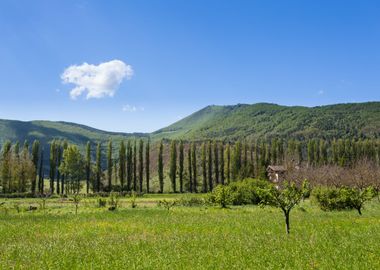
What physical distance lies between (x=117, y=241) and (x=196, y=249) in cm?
531

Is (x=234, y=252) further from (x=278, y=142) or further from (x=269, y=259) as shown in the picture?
(x=278, y=142)

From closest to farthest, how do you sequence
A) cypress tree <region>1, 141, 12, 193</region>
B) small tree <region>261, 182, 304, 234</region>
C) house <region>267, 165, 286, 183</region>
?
small tree <region>261, 182, 304, 234</region> → cypress tree <region>1, 141, 12, 193</region> → house <region>267, 165, 286, 183</region>

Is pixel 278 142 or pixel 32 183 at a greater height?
pixel 278 142

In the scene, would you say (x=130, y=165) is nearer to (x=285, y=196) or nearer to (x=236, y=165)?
(x=236, y=165)

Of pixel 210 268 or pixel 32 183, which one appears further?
pixel 32 183

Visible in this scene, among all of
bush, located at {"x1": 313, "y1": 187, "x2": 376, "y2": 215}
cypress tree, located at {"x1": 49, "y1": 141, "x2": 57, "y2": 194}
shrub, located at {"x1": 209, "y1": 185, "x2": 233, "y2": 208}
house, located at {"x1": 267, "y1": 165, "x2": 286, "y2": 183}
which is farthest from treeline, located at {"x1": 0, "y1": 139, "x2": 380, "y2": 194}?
bush, located at {"x1": 313, "y1": 187, "x2": 376, "y2": 215}

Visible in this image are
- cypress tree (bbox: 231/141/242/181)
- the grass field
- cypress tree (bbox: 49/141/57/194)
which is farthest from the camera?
cypress tree (bbox: 231/141/242/181)

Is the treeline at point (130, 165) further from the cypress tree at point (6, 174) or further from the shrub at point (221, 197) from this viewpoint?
the shrub at point (221, 197)

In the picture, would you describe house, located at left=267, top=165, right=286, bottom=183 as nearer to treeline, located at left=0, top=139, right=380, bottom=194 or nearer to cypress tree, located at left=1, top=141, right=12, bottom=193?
treeline, located at left=0, top=139, right=380, bottom=194

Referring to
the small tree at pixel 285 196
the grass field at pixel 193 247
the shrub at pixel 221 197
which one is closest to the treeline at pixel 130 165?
the shrub at pixel 221 197

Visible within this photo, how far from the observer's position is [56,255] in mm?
16516

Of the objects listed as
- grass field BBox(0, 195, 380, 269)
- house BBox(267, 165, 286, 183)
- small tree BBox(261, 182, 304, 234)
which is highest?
small tree BBox(261, 182, 304, 234)

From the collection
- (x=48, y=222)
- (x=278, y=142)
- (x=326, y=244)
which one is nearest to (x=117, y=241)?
(x=326, y=244)

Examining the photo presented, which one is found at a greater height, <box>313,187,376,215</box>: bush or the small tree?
the small tree
